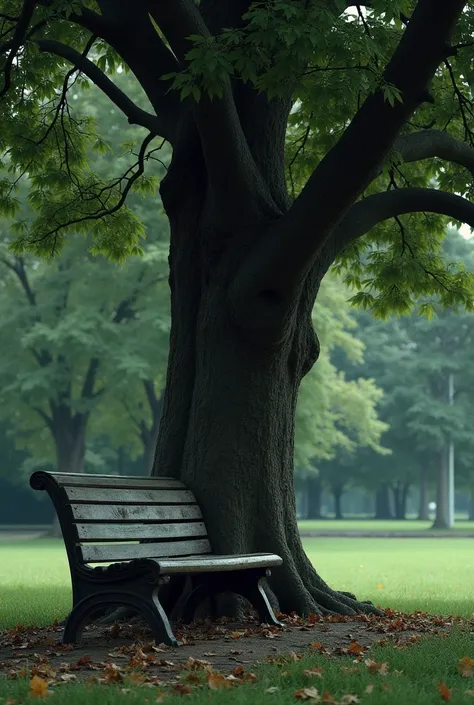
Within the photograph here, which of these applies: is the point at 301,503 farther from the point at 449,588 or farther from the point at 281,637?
the point at 281,637

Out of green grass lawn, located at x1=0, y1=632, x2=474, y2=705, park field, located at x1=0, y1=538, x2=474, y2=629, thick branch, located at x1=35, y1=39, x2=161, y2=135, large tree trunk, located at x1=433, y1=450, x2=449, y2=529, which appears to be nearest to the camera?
green grass lawn, located at x1=0, y1=632, x2=474, y2=705

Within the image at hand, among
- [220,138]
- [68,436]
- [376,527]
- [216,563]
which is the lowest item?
[216,563]

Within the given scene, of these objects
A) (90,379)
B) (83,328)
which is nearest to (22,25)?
(83,328)

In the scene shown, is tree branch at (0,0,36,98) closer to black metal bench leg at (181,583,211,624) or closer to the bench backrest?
the bench backrest

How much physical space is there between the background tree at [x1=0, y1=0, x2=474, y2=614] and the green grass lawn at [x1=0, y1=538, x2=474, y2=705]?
81.5 inches

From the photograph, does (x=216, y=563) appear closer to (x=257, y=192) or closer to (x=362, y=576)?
(x=257, y=192)

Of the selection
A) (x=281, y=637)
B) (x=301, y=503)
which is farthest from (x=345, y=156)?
(x=301, y=503)

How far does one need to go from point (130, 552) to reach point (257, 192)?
3217 millimetres

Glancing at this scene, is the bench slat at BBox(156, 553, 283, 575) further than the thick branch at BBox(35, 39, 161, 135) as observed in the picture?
No

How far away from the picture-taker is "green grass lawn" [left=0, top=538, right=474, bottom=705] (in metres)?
5.06

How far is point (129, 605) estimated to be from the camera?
280 inches

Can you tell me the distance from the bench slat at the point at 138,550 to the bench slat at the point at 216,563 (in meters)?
0.30

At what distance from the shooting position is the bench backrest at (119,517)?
7.16 meters

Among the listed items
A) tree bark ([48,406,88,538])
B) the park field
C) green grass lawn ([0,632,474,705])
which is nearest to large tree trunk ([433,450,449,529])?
the park field
